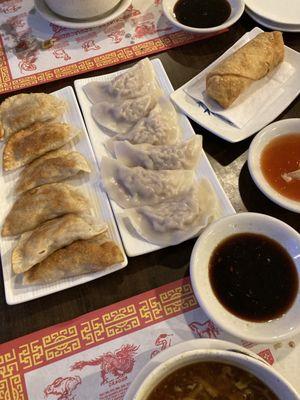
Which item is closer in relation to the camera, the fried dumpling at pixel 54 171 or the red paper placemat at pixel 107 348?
the red paper placemat at pixel 107 348

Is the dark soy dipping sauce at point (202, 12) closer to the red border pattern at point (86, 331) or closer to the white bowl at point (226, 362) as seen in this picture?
the red border pattern at point (86, 331)

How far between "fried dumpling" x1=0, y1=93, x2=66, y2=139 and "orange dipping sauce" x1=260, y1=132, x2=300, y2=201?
3.01 feet

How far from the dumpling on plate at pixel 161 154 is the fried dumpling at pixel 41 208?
11.4 inches

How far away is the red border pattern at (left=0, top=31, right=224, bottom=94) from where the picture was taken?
79.1 inches

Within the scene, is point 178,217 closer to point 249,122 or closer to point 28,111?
point 249,122

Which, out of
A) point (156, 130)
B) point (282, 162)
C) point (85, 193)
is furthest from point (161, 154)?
point (282, 162)

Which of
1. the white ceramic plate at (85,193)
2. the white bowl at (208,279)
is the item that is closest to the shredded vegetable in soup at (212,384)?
the white bowl at (208,279)

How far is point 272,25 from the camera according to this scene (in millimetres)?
2129

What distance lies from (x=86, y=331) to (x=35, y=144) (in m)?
0.81

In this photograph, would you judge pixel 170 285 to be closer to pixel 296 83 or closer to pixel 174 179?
pixel 174 179

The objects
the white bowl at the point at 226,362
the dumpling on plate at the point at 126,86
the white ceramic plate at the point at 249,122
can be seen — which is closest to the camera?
the white bowl at the point at 226,362

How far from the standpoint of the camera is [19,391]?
1.25 m

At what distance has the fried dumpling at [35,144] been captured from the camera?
168cm

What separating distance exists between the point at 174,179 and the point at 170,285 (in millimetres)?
429
